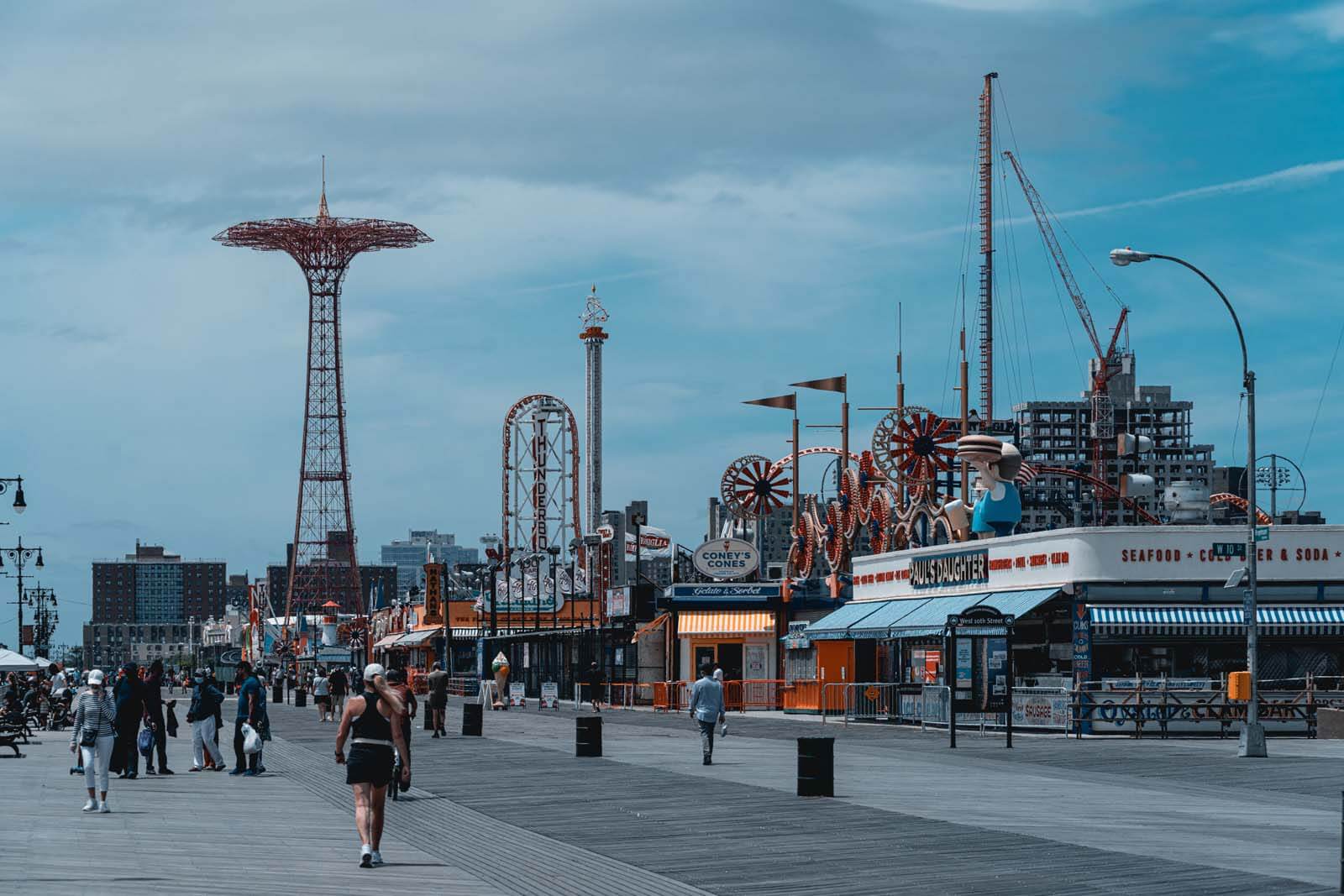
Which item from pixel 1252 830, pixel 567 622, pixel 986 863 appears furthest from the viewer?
pixel 567 622

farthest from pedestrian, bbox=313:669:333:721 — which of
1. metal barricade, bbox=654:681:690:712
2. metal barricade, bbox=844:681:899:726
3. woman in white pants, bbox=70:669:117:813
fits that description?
woman in white pants, bbox=70:669:117:813

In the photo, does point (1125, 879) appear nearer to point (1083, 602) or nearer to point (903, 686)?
point (1083, 602)

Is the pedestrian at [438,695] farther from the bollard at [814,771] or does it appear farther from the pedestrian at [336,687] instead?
the bollard at [814,771]

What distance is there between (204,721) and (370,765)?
48.5 feet

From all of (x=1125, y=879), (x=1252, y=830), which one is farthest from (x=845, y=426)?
(x=1125, y=879)

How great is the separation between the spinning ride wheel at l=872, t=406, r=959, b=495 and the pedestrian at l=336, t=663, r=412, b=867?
47.9m

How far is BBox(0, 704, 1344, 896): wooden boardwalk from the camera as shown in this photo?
15344 millimetres

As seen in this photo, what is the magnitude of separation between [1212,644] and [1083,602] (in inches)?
129

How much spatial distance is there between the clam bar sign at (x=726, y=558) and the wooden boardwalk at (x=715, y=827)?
106 ft

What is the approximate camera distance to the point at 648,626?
67250 millimetres

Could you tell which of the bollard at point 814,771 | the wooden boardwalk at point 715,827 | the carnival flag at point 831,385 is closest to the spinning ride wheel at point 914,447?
the carnival flag at point 831,385

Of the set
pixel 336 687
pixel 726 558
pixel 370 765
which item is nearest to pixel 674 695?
pixel 726 558

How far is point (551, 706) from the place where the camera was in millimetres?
66062

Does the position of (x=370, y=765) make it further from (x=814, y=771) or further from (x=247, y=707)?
(x=247, y=707)
